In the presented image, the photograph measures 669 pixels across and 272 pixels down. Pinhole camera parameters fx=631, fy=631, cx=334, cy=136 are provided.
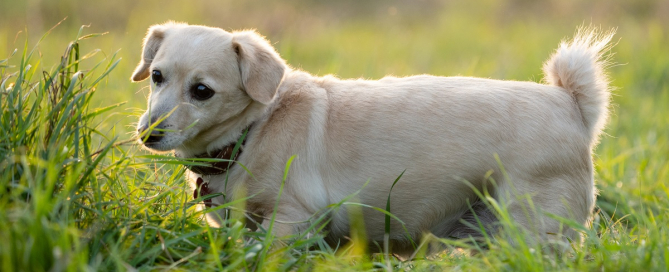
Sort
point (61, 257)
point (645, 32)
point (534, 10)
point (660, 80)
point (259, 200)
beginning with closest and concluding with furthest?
point (61, 257) → point (259, 200) → point (660, 80) → point (645, 32) → point (534, 10)

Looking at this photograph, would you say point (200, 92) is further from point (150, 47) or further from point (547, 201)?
point (547, 201)

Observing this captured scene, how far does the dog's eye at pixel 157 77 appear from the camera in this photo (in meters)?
2.74

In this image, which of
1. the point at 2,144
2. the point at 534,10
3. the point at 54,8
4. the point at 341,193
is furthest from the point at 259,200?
the point at 534,10

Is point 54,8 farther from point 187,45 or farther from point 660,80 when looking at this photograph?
point 660,80

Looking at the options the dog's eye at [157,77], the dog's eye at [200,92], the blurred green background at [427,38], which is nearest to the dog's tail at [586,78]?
the blurred green background at [427,38]

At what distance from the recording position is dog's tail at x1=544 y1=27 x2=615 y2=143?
2838 millimetres

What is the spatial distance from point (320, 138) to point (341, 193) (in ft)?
0.84

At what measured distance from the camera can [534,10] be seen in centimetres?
1096

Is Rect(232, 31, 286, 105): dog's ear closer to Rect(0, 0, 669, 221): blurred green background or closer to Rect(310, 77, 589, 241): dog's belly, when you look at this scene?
Rect(310, 77, 589, 241): dog's belly

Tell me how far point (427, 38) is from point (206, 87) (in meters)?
6.75

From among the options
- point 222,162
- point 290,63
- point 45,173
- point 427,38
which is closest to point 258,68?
point 222,162

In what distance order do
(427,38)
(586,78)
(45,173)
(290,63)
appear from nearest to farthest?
1. (45,173)
2. (586,78)
3. (290,63)
4. (427,38)

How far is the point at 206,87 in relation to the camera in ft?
8.80

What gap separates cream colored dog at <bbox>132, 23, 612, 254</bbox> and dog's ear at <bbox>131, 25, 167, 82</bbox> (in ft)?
0.47
